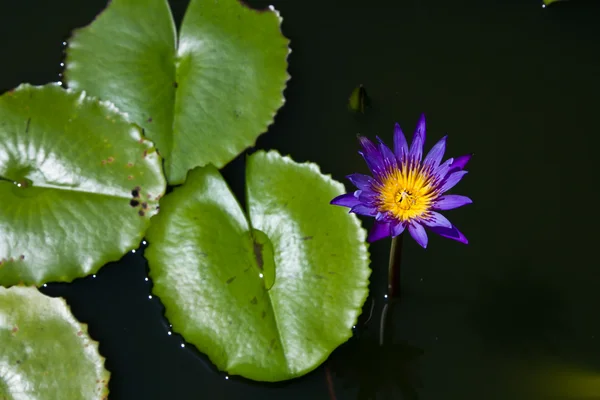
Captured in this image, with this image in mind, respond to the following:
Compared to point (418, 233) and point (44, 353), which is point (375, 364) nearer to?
point (418, 233)

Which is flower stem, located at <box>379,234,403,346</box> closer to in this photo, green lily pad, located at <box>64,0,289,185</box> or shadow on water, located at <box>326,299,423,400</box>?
shadow on water, located at <box>326,299,423,400</box>

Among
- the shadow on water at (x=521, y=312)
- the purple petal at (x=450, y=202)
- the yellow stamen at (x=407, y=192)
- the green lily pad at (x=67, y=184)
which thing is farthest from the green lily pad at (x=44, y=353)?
the shadow on water at (x=521, y=312)

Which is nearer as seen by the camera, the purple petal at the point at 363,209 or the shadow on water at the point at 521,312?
the purple petal at the point at 363,209

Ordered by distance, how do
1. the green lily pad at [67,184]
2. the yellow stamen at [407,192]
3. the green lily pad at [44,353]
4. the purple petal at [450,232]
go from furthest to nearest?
the green lily pad at [67,184] < the green lily pad at [44,353] < the yellow stamen at [407,192] < the purple petal at [450,232]

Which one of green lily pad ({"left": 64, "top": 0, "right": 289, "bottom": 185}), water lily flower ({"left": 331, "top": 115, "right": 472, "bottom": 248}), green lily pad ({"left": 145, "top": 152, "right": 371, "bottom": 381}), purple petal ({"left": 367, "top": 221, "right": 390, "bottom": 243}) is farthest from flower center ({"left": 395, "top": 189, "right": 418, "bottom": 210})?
green lily pad ({"left": 64, "top": 0, "right": 289, "bottom": 185})

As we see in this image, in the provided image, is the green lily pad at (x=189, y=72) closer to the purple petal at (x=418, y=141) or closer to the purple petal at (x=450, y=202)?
the purple petal at (x=418, y=141)

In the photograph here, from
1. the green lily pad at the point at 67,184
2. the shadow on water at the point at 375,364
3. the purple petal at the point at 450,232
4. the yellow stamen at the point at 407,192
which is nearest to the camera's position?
the purple petal at the point at 450,232
